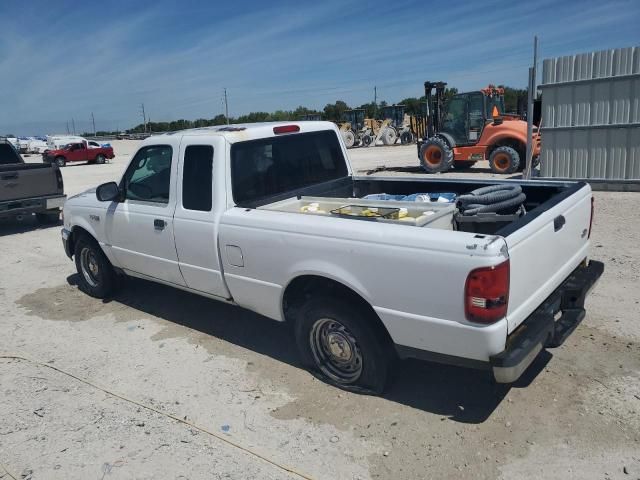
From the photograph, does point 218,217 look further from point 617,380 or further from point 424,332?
point 617,380

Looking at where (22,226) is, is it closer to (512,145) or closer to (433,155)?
(433,155)

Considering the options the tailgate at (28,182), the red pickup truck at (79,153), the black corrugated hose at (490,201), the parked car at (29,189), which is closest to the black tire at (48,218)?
the parked car at (29,189)

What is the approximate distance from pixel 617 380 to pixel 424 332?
5.61 feet

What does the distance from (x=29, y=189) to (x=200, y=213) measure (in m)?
7.79

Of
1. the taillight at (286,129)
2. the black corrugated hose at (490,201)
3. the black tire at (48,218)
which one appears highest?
the taillight at (286,129)

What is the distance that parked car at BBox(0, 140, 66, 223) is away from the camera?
10.3m

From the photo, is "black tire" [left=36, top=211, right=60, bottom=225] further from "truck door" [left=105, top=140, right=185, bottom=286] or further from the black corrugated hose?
the black corrugated hose

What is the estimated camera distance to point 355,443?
349cm

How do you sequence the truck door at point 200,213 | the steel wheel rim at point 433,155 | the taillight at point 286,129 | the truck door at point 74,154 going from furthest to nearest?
1. the truck door at point 74,154
2. the steel wheel rim at point 433,155
3. the taillight at point 286,129
4. the truck door at point 200,213

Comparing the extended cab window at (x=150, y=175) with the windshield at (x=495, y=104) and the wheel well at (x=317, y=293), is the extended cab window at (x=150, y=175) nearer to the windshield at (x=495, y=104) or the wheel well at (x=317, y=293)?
the wheel well at (x=317, y=293)

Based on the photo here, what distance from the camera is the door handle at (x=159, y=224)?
4.98m

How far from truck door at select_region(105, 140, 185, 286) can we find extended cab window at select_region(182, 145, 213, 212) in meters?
0.17

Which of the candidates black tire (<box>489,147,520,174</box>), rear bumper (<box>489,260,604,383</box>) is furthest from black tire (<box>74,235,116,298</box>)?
black tire (<box>489,147,520,174</box>)

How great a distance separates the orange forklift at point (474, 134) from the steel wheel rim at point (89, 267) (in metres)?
13.3
